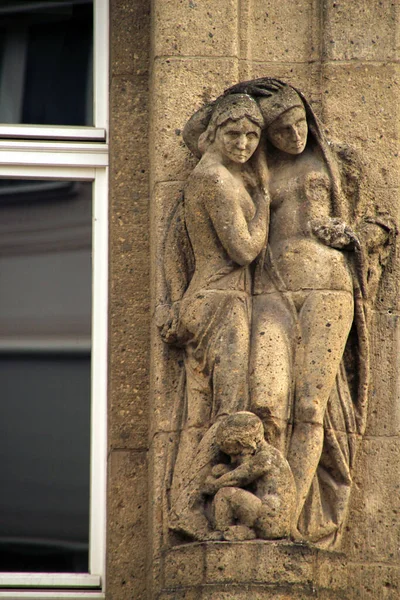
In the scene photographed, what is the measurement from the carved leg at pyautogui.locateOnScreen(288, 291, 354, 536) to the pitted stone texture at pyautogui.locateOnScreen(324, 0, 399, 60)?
1332mm

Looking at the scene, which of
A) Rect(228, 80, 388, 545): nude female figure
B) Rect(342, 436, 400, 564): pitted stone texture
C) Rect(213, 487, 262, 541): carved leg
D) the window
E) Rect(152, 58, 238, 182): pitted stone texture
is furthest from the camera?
Rect(152, 58, 238, 182): pitted stone texture

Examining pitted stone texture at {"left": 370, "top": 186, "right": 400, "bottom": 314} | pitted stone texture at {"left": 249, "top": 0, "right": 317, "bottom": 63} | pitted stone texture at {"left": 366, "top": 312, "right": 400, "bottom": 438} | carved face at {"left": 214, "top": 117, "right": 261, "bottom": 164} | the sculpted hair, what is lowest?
pitted stone texture at {"left": 366, "top": 312, "right": 400, "bottom": 438}

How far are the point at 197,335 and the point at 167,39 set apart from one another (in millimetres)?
1562

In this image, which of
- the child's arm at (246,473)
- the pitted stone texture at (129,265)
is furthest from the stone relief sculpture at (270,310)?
the pitted stone texture at (129,265)

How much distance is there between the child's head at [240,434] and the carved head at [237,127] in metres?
1.25

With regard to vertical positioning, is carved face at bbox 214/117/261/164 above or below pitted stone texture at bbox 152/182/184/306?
above

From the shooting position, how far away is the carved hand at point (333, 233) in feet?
33.6

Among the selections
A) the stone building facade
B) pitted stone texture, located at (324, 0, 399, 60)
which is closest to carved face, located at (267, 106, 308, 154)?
the stone building facade

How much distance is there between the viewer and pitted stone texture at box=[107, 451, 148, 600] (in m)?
10.2

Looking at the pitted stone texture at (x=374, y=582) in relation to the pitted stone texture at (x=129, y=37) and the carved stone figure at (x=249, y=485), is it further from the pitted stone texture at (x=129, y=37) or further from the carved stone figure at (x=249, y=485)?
the pitted stone texture at (x=129, y=37)

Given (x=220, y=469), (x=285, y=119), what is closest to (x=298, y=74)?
(x=285, y=119)

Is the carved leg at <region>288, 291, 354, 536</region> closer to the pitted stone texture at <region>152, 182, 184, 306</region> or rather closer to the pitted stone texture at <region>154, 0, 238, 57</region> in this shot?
the pitted stone texture at <region>152, 182, 184, 306</region>

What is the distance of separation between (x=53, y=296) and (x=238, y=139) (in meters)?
1.36

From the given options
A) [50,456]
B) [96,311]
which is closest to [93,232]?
[96,311]
